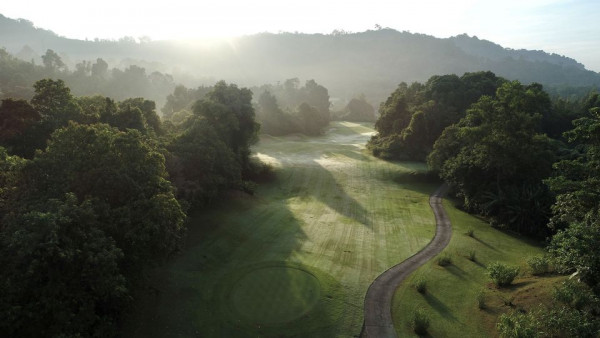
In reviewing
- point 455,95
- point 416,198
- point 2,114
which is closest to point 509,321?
point 416,198

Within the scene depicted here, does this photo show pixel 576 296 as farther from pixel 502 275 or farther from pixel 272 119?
pixel 272 119

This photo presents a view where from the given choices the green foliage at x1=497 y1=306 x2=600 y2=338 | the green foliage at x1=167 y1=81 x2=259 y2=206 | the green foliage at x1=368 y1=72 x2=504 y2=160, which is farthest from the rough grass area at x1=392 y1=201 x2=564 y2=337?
the green foliage at x1=368 y1=72 x2=504 y2=160

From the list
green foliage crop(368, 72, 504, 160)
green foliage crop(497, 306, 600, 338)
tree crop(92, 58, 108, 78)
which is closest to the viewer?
green foliage crop(497, 306, 600, 338)

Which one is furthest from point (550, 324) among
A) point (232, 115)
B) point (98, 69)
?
point (98, 69)

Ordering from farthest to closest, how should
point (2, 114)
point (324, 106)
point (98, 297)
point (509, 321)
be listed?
point (324, 106) → point (2, 114) → point (509, 321) → point (98, 297)

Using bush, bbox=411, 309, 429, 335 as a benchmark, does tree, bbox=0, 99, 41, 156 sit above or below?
above

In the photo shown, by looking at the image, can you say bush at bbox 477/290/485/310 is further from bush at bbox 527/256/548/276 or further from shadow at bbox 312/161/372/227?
shadow at bbox 312/161/372/227

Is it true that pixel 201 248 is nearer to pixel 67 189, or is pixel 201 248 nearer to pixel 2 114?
pixel 67 189
